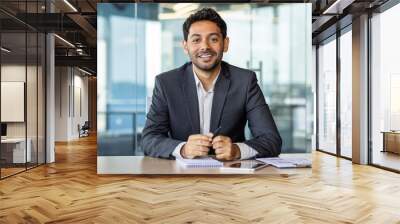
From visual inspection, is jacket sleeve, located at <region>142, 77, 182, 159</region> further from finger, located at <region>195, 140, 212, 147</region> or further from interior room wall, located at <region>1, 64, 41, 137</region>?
interior room wall, located at <region>1, 64, 41, 137</region>

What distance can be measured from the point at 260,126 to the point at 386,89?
234 inches

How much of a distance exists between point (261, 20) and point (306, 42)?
1.74 feet

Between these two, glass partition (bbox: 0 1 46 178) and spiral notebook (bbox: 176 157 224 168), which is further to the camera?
glass partition (bbox: 0 1 46 178)

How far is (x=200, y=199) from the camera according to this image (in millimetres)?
4547

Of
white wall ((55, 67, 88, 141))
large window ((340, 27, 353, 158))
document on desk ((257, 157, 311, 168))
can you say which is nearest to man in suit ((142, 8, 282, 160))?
document on desk ((257, 157, 311, 168))

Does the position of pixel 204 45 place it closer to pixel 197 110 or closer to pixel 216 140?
pixel 197 110

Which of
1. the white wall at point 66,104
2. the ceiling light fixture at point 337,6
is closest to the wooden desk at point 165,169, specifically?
the ceiling light fixture at point 337,6

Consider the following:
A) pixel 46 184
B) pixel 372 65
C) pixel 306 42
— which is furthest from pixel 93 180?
pixel 372 65

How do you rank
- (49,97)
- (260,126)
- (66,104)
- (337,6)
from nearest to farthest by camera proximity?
(260,126)
(337,6)
(49,97)
(66,104)

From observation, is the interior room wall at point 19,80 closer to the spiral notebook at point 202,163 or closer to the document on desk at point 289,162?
the spiral notebook at point 202,163

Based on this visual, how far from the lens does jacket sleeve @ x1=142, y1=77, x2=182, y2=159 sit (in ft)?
6.04

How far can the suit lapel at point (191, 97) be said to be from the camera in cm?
199

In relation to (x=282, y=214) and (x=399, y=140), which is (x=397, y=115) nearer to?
(x=399, y=140)

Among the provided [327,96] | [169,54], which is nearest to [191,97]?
[169,54]
